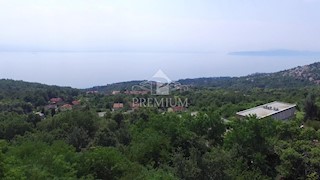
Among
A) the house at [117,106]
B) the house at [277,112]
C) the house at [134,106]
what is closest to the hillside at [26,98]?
the house at [117,106]

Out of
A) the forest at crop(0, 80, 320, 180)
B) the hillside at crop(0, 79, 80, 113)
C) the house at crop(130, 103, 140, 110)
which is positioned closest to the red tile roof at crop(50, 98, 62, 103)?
the hillside at crop(0, 79, 80, 113)

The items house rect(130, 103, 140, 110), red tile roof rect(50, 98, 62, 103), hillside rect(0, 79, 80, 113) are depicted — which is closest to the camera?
house rect(130, 103, 140, 110)

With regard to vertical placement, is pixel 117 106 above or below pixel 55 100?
above

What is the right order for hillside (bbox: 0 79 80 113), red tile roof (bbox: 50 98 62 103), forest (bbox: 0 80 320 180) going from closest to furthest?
1. forest (bbox: 0 80 320 180)
2. hillside (bbox: 0 79 80 113)
3. red tile roof (bbox: 50 98 62 103)

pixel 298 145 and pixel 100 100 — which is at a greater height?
pixel 298 145

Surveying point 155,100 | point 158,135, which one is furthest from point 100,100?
point 158,135

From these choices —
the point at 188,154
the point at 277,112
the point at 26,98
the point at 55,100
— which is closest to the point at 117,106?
the point at 55,100

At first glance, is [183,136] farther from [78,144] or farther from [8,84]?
[8,84]

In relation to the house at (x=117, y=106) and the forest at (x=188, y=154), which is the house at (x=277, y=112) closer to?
the forest at (x=188, y=154)

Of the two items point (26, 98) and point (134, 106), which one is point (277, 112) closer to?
point (134, 106)

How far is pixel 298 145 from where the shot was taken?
16531 millimetres

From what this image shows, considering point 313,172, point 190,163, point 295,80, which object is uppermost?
point 190,163

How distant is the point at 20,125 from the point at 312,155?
31.8 metres

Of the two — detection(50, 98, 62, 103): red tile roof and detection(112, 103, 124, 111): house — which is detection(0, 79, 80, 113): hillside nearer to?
detection(50, 98, 62, 103): red tile roof
